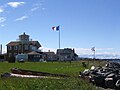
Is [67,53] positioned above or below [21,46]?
below

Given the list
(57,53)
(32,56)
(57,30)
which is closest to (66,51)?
(57,53)

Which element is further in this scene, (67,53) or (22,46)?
(67,53)

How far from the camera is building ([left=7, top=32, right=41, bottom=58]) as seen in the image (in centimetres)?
14238

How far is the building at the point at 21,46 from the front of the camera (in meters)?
142

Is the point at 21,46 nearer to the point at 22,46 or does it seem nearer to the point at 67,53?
the point at 22,46

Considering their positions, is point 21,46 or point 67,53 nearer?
point 21,46

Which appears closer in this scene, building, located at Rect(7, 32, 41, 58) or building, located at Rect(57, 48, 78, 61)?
building, located at Rect(7, 32, 41, 58)

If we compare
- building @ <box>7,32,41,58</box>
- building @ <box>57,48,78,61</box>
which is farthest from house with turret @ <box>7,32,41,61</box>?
building @ <box>57,48,78,61</box>

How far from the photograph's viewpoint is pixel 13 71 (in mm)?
30344

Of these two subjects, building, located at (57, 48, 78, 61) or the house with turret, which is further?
building, located at (57, 48, 78, 61)

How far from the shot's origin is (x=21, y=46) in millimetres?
143000

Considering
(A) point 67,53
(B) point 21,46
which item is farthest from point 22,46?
(A) point 67,53

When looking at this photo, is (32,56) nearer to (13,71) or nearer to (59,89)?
(13,71)

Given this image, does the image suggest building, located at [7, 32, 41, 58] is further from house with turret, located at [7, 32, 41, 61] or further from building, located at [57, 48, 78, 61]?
building, located at [57, 48, 78, 61]
